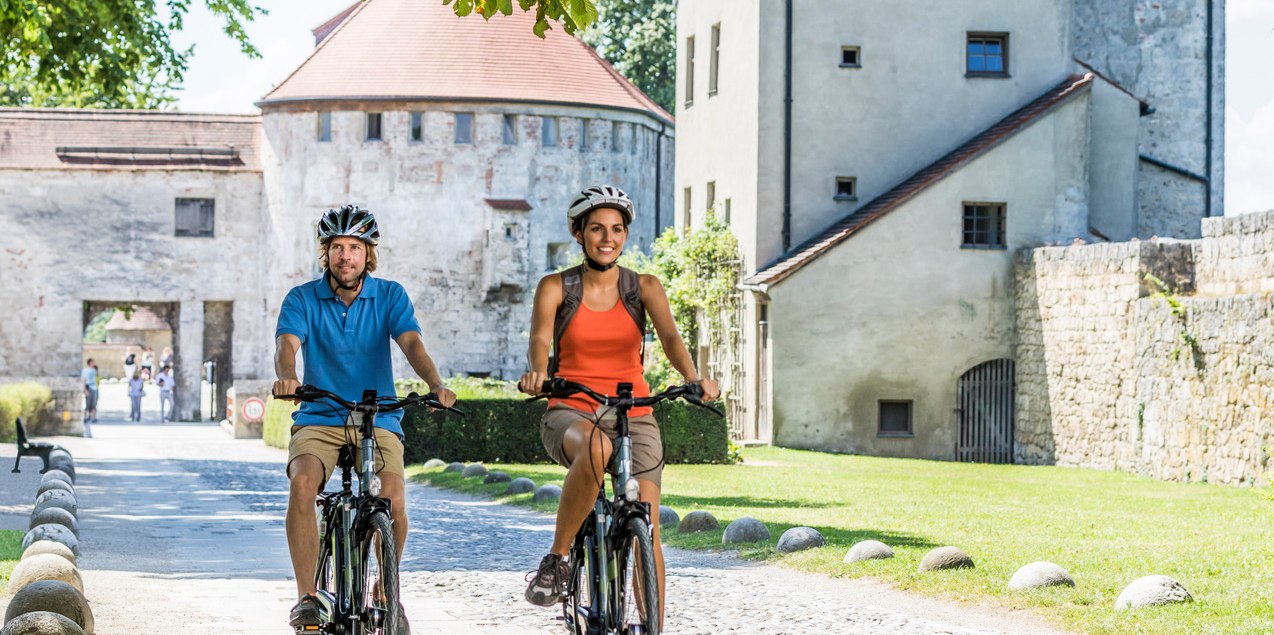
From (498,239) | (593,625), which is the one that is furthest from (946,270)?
(593,625)

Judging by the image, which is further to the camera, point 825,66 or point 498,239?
point 498,239

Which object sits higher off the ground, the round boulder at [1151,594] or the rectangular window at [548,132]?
the rectangular window at [548,132]

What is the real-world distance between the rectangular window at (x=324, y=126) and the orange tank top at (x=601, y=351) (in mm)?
48174

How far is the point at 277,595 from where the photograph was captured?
449 inches

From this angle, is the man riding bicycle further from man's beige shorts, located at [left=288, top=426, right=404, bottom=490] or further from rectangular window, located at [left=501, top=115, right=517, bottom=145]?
rectangular window, located at [left=501, top=115, right=517, bottom=145]

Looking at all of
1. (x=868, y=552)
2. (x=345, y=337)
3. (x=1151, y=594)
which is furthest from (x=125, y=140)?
(x=345, y=337)

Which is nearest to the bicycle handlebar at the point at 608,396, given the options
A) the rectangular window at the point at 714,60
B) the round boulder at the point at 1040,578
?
the round boulder at the point at 1040,578

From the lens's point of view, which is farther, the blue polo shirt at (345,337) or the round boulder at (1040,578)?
the round boulder at (1040,578)

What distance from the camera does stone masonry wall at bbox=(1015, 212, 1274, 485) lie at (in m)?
24.0

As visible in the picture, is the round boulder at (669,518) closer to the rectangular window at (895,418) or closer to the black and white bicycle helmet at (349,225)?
the black and white bicycle helmet at (349,225)

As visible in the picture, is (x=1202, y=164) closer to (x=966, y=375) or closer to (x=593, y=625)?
(x=966, y=375)

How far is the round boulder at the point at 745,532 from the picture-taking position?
1495 centimetres

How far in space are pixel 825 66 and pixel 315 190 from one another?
904 inches

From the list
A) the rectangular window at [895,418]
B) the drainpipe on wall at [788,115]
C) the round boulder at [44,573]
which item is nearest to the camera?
the round boulder at [44,573]
